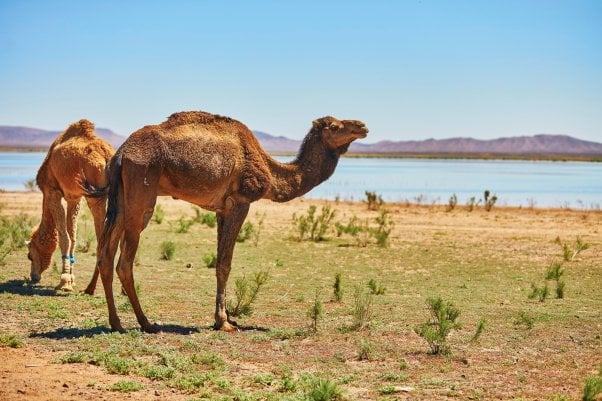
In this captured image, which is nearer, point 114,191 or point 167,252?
point 114,191

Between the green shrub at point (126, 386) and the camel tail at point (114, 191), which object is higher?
the camel tail at point (114, 191)

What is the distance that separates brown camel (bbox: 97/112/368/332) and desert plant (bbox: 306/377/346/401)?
9.78 ft

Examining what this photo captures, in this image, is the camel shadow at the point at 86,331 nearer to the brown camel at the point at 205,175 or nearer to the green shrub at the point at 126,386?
the brown camel at the point at 205,175

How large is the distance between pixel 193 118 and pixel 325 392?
4.54 meters

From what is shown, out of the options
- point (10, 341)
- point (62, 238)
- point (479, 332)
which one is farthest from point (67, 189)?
point (479, 332)

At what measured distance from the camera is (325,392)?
23.2 feet

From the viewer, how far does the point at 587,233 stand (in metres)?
23.7

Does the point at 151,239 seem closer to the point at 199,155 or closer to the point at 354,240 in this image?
the point at 354,240

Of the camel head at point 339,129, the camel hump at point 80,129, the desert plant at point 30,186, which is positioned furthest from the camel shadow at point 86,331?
the desert plant at point 30,186

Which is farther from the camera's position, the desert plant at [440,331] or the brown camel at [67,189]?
the brown camel at [67,189]

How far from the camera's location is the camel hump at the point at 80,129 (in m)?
12.9

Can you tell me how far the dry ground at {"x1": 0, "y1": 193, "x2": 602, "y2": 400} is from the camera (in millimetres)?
7723

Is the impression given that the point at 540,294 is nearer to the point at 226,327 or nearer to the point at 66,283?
the point at 226,327

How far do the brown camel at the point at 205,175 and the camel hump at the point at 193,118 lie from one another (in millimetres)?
13
